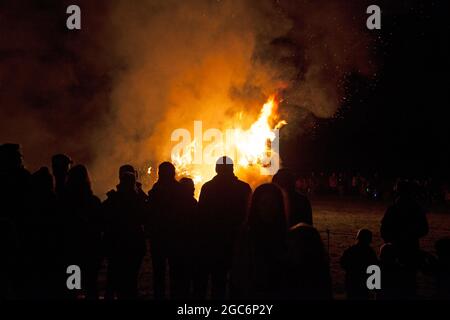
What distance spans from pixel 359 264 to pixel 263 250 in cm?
217

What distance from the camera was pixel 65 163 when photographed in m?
4.90

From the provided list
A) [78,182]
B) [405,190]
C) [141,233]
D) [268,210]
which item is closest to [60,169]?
[78,182]

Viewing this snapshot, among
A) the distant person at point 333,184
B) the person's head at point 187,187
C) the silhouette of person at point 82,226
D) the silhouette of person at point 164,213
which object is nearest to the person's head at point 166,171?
the silhouette of person at point 164,213

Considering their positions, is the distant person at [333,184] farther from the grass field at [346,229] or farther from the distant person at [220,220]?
the distant person at [220,220]

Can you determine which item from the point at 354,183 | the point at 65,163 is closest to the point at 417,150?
the point at 354,183

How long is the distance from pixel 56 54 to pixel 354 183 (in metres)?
15.7

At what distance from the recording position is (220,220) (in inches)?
200

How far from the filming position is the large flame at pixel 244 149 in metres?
A: 13.5

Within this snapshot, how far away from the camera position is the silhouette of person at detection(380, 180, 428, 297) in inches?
204

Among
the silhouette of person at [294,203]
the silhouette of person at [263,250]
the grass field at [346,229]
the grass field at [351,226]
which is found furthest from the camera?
the grass field at [351,226]

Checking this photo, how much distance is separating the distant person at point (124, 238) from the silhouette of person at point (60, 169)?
1.61 feet

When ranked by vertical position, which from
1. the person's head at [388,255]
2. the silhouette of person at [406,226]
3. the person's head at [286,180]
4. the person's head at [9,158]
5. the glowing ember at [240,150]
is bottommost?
the person's head at [388,255]
